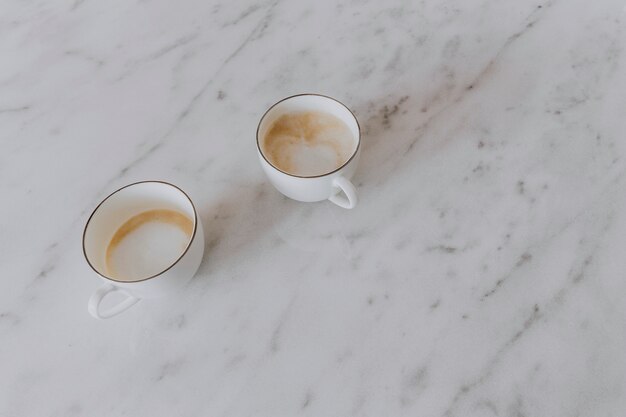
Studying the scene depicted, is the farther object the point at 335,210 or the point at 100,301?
the point at 335,210

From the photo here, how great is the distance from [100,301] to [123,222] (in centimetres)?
12

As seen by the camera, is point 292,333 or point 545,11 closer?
point 292,333

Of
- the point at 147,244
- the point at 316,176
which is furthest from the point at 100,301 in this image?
the point at 316,176

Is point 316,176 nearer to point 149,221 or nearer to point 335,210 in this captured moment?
point 335,210

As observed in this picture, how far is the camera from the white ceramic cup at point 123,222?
61 centimetres

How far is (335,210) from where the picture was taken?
0.75 meters

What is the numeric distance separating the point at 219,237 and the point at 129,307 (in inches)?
5.7

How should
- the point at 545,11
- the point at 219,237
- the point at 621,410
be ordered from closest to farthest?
the point at 621,410 < the point at 219,237 < the point at 545,11

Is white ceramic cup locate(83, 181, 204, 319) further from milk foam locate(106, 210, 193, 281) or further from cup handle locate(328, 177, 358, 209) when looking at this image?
cup handle locate(328, 177, 358, 209)

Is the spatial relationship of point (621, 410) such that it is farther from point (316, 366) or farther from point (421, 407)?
point (316, 366)

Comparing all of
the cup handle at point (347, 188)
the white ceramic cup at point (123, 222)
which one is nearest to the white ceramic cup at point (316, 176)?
the cup handle at point (347, 188)

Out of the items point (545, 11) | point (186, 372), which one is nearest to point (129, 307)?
point (186, 372)

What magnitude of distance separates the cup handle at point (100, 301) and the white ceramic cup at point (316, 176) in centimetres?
23

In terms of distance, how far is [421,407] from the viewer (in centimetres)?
61
